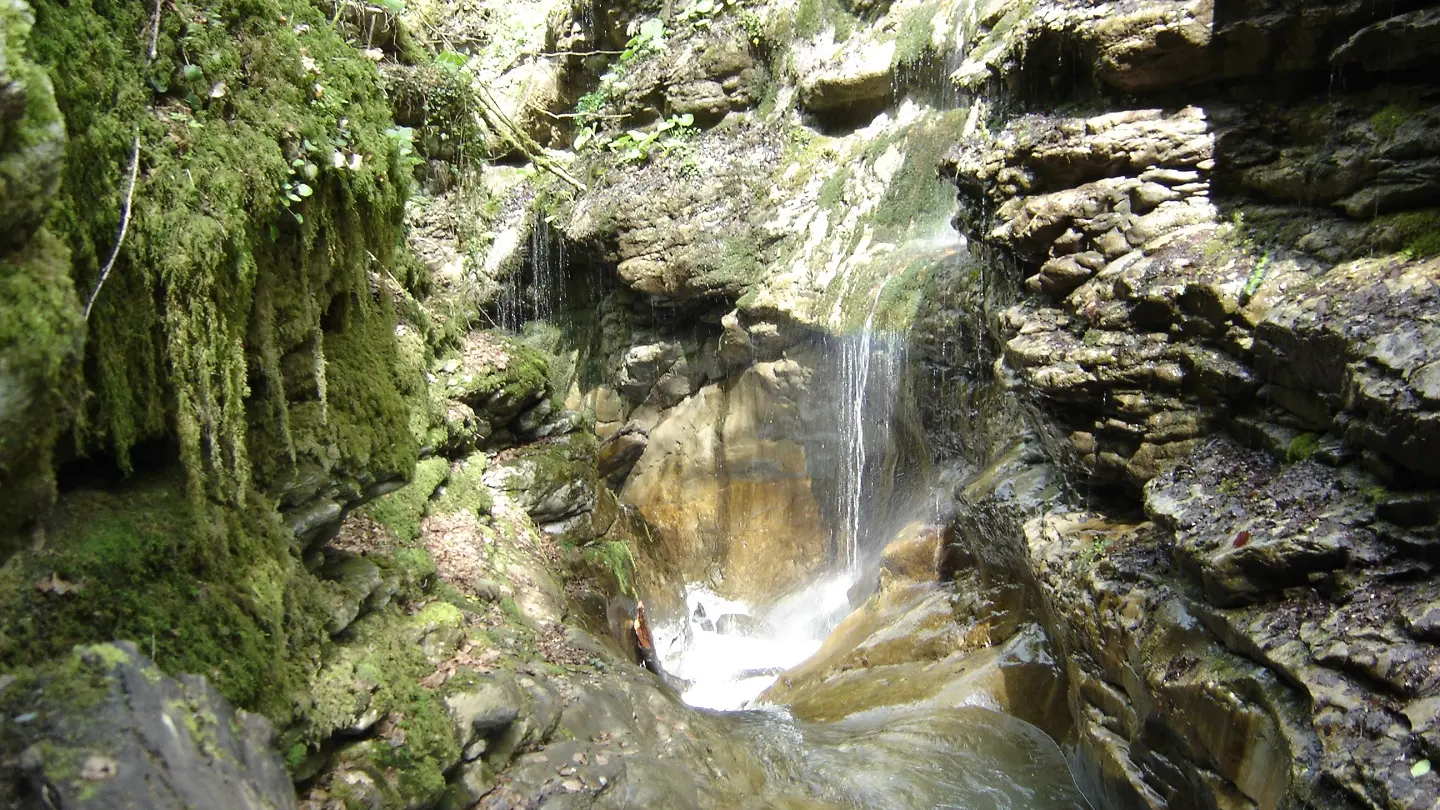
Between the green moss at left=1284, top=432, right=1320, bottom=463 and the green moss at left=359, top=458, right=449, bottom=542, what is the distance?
6.26 metres

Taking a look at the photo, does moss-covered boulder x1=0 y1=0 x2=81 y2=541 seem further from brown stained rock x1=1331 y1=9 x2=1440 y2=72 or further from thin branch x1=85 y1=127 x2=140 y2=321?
brown stained rock x1=1331 y1=9 x2=1440 y2=72

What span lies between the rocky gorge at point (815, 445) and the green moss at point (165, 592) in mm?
17

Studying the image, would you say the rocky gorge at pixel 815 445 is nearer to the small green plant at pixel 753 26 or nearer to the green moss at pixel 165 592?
the green moss at pixel 165 592

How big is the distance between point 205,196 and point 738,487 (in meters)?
11.3

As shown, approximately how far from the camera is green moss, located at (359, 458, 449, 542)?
7359mm

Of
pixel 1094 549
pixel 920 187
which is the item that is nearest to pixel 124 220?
pixel 1094 549

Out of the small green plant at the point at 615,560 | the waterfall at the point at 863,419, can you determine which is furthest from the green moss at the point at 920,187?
the small green plant at the point at 615,560

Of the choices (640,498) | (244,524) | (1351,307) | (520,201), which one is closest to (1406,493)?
(1351,307)

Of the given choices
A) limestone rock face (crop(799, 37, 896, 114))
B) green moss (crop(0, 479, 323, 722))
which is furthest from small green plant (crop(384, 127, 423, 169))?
limestone rock face (crop(799, 37, 896, 114))

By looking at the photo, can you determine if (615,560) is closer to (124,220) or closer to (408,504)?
(408,504)

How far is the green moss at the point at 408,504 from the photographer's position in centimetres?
736

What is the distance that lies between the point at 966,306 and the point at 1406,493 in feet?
20.8

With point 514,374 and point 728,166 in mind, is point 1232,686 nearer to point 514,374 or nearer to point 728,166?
point 514,374

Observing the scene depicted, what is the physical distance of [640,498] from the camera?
15.1 m
